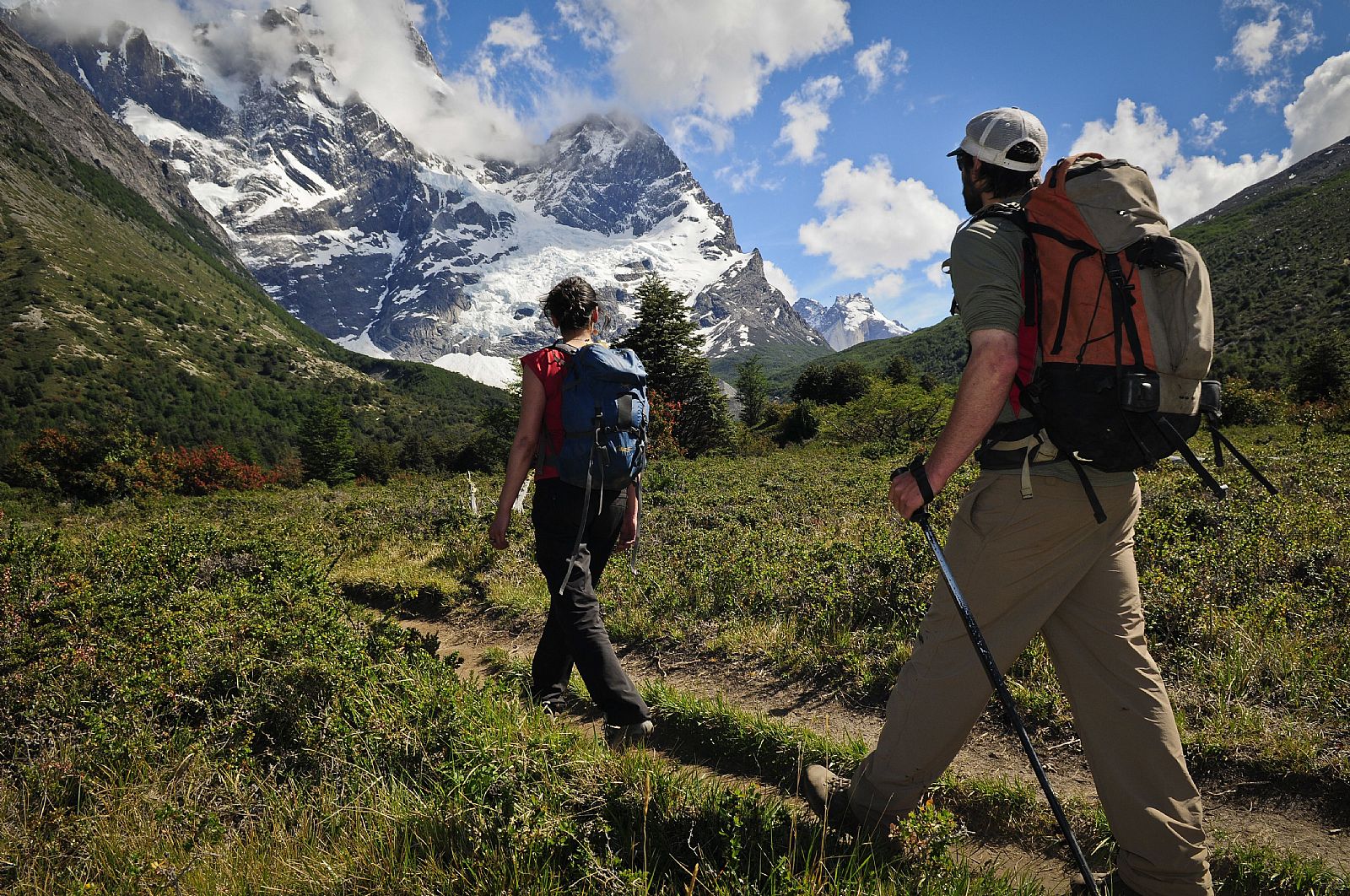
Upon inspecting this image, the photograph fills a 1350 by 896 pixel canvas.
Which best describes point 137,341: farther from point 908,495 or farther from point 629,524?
point 908,495

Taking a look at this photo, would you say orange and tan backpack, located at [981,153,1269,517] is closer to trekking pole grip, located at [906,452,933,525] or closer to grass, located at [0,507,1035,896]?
trekking pole grip, located at [906,452,933,525]

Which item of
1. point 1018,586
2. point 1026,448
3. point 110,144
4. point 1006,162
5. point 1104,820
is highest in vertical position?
point 110,144

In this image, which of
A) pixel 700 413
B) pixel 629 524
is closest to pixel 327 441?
pixel 700 413

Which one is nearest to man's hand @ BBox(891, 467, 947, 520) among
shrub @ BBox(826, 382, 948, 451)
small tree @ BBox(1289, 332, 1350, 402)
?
shrub @ BBox(826, 382, 948, 451)

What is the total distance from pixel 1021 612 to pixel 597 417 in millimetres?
2164

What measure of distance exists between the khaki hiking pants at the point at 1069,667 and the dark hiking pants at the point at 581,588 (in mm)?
1519

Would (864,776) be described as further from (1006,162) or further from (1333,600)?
(1333,600)

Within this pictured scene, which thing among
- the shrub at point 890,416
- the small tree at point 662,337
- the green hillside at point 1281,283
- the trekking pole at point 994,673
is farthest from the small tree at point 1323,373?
the trekking pole at point 994,673

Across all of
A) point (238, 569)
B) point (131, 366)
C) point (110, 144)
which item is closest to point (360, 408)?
point (131, 366)

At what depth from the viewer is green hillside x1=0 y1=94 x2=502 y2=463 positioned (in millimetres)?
111062

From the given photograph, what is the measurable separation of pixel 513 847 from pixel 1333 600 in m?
5.27

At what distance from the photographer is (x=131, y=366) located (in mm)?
121500

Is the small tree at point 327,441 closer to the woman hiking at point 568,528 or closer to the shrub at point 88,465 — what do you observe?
the shrub at point 88,465

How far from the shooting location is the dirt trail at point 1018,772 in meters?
2.58
